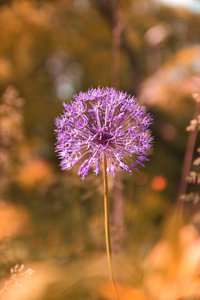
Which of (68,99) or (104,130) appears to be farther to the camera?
(68,99)

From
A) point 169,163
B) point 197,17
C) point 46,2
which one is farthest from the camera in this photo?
point 197,17

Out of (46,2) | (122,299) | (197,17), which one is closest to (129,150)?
(122,299)

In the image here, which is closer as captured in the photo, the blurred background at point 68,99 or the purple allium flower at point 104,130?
the purple allium flower at point 104,130

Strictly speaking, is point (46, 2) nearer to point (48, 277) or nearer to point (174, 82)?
point (174, 82)

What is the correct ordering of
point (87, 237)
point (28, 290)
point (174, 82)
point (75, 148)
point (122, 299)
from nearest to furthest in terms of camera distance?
point (28, 290) < point (122, 299) < point (75, 148) < point (87, 237) < point (174, 82)

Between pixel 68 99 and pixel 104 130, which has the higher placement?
pixel 68 99
